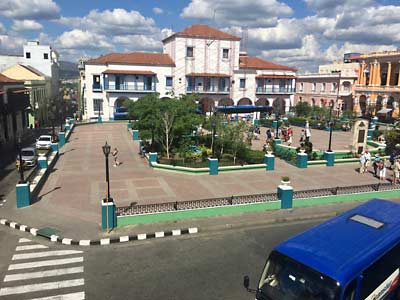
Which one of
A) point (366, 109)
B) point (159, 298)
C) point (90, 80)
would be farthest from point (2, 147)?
point (366, 109)

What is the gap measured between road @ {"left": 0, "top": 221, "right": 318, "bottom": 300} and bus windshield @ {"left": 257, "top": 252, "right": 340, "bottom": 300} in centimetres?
232

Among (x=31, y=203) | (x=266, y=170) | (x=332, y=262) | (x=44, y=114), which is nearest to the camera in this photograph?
(x=332, y=262)

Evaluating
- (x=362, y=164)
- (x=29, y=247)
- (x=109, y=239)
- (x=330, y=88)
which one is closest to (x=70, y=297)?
(x=109, y=239)

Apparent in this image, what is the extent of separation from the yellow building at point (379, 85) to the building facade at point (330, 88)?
1620 mm

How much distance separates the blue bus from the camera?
636 centimetres

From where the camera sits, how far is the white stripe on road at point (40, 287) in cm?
923

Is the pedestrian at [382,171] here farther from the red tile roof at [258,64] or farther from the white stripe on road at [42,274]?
the red tile roof at [258,64]

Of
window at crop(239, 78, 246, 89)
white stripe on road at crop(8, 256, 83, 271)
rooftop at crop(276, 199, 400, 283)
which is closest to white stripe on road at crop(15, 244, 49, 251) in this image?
white stripe on road at crop(8, 256, 83, 271)

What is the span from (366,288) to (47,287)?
8.04m

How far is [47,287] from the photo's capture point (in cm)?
943

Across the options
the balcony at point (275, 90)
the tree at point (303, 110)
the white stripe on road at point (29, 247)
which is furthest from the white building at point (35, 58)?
the white stripe on road at point (29, 247)

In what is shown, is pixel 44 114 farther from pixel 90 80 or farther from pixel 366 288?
pixel 366 288

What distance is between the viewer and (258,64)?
191ft

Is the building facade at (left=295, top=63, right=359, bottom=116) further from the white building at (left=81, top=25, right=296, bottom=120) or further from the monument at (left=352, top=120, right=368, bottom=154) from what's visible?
the monument at (left=352, top=120, right=368, bottom=154)
